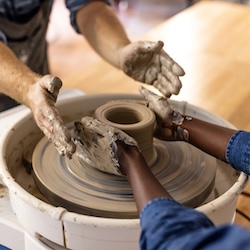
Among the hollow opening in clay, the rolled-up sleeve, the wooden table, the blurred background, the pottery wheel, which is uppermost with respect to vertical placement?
the rolled-up sleeve

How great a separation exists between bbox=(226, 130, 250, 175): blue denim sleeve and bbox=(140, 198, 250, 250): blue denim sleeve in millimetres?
270

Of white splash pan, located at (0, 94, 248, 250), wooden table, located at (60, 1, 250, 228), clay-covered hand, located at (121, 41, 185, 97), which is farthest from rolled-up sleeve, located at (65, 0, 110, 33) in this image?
white splash pan, located at (0, 94, 248, 250)

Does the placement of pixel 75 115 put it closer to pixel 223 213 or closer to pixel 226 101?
pixel 223 213

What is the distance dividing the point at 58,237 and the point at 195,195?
1.00 feet

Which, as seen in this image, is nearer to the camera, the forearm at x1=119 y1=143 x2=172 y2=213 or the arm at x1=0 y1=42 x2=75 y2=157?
the forearm at x1=119 y1=143 x2=172 y2=213

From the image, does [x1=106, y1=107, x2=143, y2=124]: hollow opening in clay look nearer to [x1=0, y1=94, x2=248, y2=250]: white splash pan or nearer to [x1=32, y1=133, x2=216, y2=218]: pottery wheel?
[x1=32, y1=133, x2=216, y2=218]: pottery wheel

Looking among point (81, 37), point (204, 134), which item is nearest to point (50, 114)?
point (204, 134)

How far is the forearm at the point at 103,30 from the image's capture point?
1484 mm

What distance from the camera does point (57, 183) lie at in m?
1.05

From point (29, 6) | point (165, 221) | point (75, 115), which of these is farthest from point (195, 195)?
point (29, 6)

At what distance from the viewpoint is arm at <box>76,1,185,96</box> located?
1.23 m

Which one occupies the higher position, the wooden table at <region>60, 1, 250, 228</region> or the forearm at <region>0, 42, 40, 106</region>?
the forearm at <region>0, 42, 40, 106</region>

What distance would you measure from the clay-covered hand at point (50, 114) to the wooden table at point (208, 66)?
50cm

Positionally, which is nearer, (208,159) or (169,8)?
(208,159)
